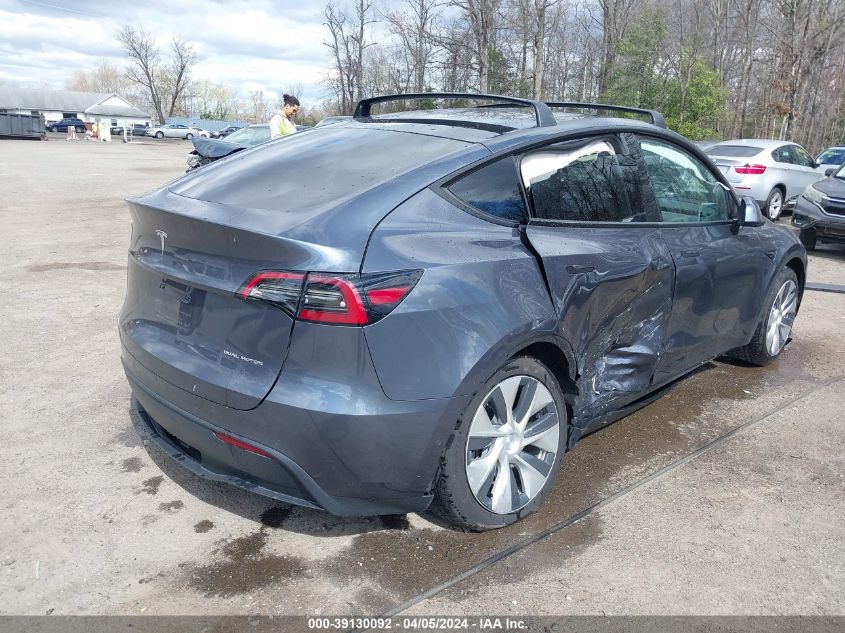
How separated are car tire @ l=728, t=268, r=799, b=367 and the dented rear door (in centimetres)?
161

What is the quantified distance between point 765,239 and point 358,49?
41635 mm

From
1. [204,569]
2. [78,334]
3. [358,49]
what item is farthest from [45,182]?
[358,49]

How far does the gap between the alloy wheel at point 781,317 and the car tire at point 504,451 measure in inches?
104

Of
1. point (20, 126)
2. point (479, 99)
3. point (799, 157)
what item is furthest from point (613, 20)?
point (20, 126)

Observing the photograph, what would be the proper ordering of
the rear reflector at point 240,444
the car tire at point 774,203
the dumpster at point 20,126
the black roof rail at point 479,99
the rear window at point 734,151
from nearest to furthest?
the rear reflector at point 240,444
the black roof rail at point 479,99
the car tire at point 774,203
the rear window at point 734,151
the dumpster at point 20,126

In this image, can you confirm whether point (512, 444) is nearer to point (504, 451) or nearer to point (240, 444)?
point (504, 451)

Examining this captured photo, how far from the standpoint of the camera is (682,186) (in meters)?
4.21

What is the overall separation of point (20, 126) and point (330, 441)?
190ft

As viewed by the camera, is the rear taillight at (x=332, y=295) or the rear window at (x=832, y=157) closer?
the rear taillight at (x=332, y=295)

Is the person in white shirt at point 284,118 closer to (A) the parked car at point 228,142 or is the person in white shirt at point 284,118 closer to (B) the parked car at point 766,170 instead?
(A) the parked car at point 228,142

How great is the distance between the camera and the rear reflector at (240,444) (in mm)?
2600

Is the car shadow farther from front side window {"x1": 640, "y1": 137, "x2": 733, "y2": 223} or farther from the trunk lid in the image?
the trunk lid

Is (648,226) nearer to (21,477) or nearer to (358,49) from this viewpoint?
(21,477)

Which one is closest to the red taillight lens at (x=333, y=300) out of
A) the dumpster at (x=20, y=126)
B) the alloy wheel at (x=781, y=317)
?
the alloy wheel at (x=781, y=317)
